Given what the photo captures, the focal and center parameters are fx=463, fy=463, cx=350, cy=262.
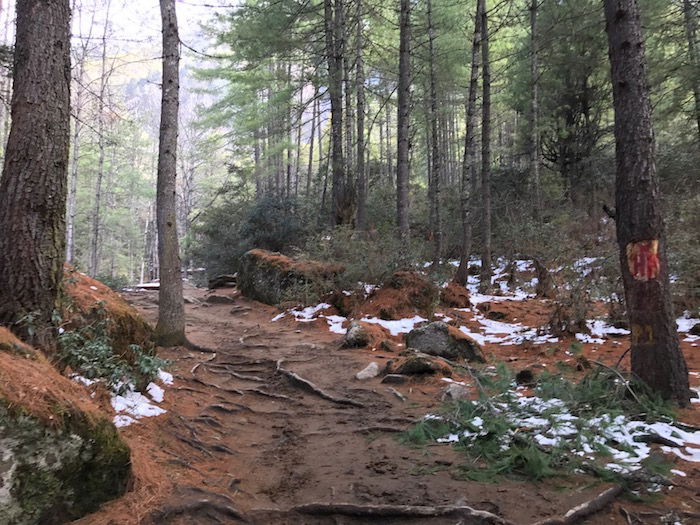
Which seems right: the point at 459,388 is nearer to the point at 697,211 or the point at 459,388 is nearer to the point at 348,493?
the point at 348,493

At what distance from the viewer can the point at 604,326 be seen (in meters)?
8.13

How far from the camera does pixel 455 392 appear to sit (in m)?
5.56

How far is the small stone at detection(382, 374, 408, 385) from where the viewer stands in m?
6.43

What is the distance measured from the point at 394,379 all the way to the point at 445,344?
56.1 inches

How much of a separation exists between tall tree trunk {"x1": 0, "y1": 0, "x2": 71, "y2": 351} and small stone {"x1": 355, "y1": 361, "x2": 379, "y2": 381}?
3.94 m

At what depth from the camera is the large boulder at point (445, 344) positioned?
741 cm

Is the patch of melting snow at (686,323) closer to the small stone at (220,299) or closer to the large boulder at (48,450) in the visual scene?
the large boulder at (48,450)

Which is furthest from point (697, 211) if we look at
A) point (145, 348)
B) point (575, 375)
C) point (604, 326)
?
point (145, 348)

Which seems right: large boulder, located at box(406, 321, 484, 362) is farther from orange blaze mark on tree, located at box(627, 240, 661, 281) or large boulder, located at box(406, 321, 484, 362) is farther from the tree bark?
the tree bark

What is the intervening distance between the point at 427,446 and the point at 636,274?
102 inches

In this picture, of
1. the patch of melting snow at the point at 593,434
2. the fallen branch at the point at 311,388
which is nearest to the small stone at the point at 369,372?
the fallen branch at the point at 311,388

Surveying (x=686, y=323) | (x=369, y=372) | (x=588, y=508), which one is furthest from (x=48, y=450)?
(x=686, y=323)

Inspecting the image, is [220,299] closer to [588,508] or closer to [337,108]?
[337,108]

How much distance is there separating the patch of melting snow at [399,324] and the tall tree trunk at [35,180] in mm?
6276
